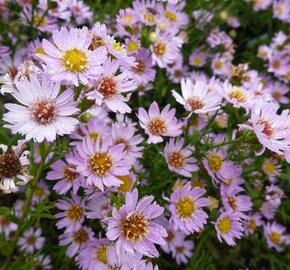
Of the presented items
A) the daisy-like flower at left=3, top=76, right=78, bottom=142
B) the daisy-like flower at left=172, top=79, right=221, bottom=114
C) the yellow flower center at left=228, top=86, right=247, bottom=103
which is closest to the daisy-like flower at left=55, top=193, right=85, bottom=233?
the daisy-like flower at left=3, top=76, right=78, bottom=142

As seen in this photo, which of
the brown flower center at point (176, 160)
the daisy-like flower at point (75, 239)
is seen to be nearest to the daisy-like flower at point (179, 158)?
the brown flower center at point (176, 160)

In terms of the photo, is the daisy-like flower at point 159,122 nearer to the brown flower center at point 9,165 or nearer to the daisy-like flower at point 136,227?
the daisy-like flower at point 136,227

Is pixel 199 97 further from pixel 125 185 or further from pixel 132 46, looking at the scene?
pixel 125 185

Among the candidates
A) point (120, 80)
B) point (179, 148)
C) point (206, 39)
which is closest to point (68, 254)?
point (179, 148)

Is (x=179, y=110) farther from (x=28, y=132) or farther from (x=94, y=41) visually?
(x=28, y=132)

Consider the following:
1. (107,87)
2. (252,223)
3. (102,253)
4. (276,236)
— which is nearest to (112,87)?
(107,87)

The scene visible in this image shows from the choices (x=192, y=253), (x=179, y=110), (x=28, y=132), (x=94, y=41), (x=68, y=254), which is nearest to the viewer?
(x=28, y=132)
